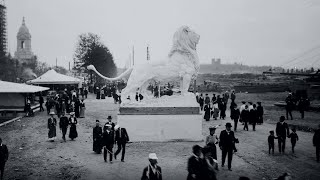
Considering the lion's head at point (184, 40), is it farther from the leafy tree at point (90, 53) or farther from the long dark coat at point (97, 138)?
the leafy tree at point (90, 53)

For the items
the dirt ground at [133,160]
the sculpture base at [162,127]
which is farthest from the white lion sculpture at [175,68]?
the dirt ground at [133,160]

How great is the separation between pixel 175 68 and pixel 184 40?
3.69ft

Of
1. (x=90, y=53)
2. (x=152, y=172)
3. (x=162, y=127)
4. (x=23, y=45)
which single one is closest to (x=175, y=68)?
(x=162, y=127)

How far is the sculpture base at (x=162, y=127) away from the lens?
12.1 metres

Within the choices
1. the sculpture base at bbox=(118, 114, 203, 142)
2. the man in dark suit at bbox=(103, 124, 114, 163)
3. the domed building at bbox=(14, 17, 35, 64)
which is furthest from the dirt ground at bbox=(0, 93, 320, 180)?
the domed building at bbox=(14, 17, 35, 64)

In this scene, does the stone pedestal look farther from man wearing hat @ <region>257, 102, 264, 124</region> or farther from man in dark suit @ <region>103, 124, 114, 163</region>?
man wearing hat @ <region>257, 102, 264, 124</region>

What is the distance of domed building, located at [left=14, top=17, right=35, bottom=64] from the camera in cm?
7706

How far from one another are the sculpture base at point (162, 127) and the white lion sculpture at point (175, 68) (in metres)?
1.06

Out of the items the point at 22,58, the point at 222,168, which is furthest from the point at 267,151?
the point at 22,58

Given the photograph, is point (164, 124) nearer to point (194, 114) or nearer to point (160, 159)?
point (194, 114)

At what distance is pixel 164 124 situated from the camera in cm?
1216

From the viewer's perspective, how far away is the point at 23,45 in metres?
79.6

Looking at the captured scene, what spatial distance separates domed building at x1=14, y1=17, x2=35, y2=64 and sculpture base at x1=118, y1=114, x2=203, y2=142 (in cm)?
7104

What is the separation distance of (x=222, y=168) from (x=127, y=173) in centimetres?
248
